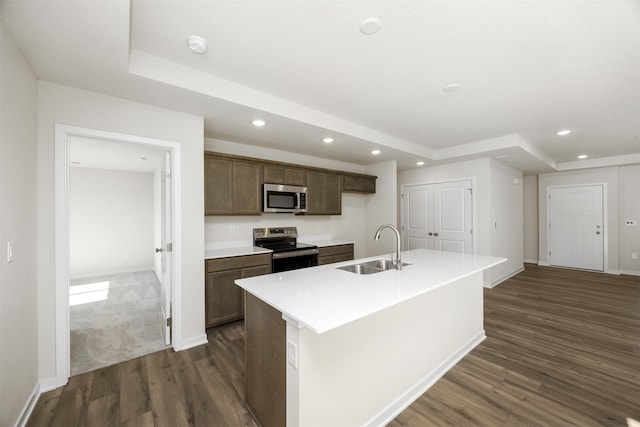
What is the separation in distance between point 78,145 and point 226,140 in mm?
2224

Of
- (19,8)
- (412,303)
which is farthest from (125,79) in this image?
(412,303)

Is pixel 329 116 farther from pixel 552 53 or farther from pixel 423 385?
pixel 423 385

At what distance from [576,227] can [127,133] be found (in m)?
8.52

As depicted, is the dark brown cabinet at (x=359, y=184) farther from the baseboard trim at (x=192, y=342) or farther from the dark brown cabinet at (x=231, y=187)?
the baseboard trim at (x=192, y=342)

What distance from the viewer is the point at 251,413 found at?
70.6 inches

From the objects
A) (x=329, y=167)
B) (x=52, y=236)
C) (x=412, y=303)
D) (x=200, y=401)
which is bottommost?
(x=200, y=401)

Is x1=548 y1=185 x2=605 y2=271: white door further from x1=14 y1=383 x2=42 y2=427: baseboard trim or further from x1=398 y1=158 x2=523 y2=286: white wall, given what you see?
x1=14 y1=383 x2=42 y2=427: baseboard trim

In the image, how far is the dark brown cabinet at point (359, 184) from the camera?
4.90 m

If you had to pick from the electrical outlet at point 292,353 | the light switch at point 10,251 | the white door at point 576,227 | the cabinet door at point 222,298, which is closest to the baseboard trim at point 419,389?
the electrical outlet at point 292,353

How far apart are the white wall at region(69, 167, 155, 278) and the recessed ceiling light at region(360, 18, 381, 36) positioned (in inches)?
249

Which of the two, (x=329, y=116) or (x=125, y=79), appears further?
(x=329, y=116)

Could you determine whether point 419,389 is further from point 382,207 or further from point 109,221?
point 109,221

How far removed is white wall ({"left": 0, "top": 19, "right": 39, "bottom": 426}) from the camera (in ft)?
4.89

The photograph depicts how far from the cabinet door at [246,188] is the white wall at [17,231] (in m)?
1.82
